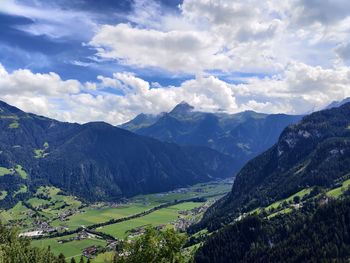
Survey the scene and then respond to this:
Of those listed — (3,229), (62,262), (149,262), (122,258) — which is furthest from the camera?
(3,229)

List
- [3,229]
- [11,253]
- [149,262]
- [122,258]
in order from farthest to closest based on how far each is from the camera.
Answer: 1. [3,229]
2. [11,253]
3. [122,258]
4. [149,262]

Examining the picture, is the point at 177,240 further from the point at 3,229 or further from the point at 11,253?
the point at 3,229

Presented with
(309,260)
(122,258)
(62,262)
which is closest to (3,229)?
(62,262)

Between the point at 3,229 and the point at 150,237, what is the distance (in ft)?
466

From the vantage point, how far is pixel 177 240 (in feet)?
234

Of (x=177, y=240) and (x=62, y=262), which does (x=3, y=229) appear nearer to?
(x=62, y=262)


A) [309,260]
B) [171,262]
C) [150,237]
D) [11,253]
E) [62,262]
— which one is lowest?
[309,260]

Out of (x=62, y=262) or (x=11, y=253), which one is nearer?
(x=11, y=253)

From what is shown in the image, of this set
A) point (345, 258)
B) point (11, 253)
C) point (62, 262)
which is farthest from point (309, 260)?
point (11, 253)

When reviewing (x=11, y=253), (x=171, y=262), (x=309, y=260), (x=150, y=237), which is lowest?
(x=309, y=260)

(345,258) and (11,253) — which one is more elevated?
(11,253)

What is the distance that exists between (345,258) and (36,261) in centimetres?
14423

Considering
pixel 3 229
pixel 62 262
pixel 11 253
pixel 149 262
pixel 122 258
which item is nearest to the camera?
pixel 149 262

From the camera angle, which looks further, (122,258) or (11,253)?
(11,253)
